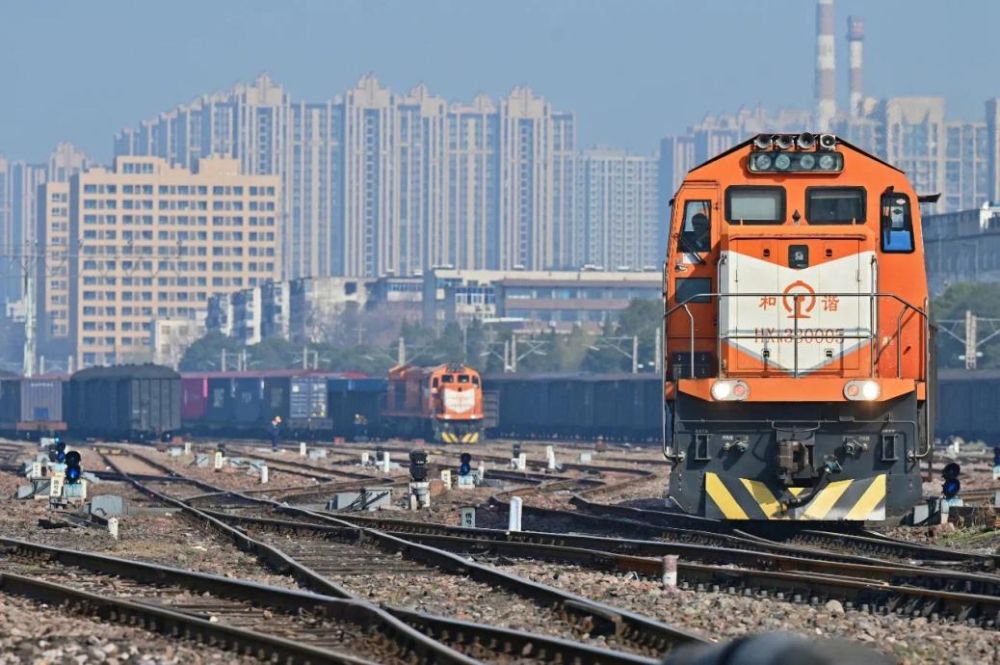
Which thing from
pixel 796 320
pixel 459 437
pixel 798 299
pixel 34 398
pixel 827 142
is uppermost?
pixel 827 142

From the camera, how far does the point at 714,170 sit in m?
17.4

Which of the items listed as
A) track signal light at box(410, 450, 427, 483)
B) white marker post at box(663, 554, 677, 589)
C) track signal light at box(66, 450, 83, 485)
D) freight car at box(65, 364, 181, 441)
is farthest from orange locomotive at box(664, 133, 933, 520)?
freight car at box(65, 364, 181, 441)

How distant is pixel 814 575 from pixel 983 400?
47742 millimetres

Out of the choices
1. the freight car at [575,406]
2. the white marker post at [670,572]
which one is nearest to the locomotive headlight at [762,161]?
the white marker post at [670,572]

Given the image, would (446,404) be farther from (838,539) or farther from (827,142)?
(827,142)

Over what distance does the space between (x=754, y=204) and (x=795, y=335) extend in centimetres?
123

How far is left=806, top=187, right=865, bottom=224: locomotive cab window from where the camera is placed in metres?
17.3

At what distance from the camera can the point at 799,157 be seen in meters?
17.3

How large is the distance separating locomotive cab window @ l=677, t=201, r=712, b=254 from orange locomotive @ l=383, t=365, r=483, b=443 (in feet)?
169

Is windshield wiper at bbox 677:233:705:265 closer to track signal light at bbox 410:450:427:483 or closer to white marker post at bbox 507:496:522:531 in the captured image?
white marker post at bbox 507:496:522:531

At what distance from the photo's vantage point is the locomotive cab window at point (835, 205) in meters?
17.3

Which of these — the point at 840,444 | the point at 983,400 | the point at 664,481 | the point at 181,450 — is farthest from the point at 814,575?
the point at 983,400

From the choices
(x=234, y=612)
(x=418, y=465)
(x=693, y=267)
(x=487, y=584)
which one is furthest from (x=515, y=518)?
(x=234, y=612)

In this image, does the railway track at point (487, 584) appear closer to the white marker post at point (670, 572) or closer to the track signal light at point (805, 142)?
the white marker post at point (670, 572)
